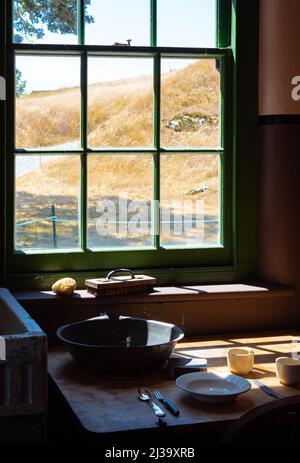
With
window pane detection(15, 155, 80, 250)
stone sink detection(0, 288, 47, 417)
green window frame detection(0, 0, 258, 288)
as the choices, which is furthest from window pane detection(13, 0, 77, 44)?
stone sink detection(0, 288, 47, 417)

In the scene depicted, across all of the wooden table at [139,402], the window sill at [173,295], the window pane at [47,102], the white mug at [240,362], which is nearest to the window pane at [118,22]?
the window pane at [47,102]

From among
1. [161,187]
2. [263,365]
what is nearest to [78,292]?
[161,187]

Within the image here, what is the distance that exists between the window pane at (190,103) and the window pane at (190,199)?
0.08 meters

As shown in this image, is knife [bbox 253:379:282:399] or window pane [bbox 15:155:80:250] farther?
window pane [bbox 15:155:80:250]

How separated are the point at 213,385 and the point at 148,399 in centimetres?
24

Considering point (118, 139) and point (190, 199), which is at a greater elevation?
point (118, 139)

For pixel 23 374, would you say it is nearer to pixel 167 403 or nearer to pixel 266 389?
pixel 167 403

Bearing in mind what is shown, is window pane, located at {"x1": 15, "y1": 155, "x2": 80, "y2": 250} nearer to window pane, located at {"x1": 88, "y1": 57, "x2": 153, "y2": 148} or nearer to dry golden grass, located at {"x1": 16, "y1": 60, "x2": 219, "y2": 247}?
dry golden grass, located at {"x1": 16, "y1": 60, "x2": 219, "y2": 247}

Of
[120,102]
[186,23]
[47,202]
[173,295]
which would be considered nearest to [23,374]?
[173,295]

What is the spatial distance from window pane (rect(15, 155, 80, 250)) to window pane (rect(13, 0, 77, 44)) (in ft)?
1.68

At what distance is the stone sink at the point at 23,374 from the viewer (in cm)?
223

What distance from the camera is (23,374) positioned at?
89.1 inches

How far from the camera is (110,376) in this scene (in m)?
2.63

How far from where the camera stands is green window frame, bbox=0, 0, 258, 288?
329 centimetres
